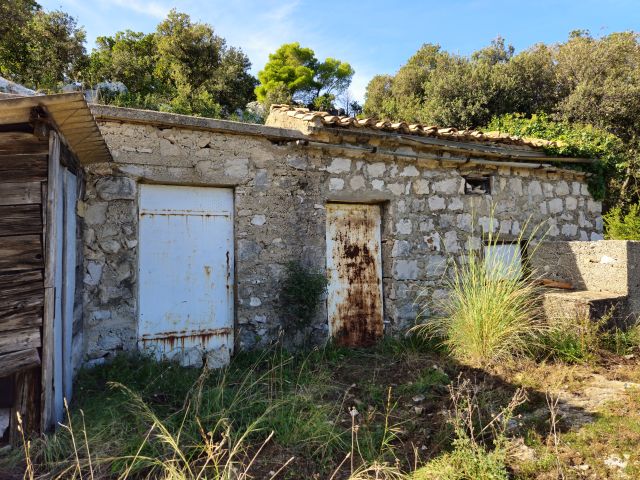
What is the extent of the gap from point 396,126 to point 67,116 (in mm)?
3786

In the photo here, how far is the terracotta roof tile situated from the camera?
5139mm

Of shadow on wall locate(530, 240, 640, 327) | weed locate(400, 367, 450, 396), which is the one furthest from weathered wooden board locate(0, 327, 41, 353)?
shadow on wall locate(530, 240, 640, 327)

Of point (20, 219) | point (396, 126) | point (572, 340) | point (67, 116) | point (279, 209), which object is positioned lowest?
point (572, 340)

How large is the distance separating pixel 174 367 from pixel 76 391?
0.88 meters

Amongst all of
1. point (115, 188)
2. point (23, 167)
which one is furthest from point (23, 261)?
point (115, 188)

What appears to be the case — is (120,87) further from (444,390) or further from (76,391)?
(444,390)

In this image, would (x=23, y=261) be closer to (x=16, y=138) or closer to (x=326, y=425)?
(x=16, y=138)

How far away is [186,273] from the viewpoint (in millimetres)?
4637

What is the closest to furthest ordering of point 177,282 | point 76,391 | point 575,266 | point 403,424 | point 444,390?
point 403,424 < point 76,391 < point 444,390 < point 177,282 < point 575,266

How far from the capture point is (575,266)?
238 inches

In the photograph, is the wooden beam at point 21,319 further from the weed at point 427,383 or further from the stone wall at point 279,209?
the weed at point 427,383

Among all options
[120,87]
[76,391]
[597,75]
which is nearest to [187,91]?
[120,87]

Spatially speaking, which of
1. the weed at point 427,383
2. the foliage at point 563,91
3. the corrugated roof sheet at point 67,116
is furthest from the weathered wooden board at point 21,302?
the foliage at point 563,91

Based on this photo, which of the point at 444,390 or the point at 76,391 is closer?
the point at 76,391
